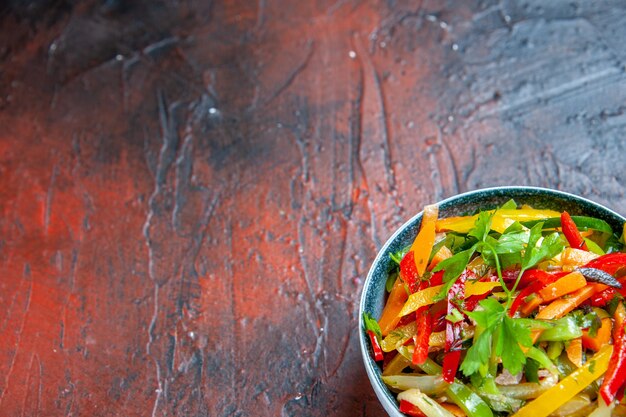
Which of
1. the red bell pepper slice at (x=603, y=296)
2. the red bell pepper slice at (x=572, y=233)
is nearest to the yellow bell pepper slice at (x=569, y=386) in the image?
the red bell pepper slice at (x=603, y=296)

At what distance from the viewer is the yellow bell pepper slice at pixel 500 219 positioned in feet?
4.49

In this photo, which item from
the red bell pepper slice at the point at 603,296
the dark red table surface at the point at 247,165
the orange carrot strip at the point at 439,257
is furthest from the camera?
the dark red table surface at the point at 247,165

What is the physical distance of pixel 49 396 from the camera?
167 centimetres

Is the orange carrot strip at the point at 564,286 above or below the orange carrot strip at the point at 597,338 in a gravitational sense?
above

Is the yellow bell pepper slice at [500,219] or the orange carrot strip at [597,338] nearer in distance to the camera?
the orange carrot strip at [597,338]

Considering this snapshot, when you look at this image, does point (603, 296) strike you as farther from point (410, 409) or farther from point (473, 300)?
point (410, 409)

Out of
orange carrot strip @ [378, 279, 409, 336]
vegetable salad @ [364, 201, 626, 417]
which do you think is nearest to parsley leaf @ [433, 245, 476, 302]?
vegetable salad @ [364, 201, 626, 417]

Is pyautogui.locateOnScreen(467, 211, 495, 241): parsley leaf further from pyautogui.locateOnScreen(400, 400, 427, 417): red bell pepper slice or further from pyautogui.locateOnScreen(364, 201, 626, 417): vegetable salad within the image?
pyautogui.locateOnScreen(400, 400, 427, 417): red bell pepper slice

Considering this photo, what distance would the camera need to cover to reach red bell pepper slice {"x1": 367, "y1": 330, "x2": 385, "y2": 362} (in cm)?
131

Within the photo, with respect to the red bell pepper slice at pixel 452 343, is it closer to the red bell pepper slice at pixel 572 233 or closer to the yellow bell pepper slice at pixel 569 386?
the yellow bell pepper slice at pixel 569 386

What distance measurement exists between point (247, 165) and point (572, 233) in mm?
1013

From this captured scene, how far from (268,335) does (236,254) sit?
0.26m

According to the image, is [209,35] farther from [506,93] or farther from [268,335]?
[268,335]

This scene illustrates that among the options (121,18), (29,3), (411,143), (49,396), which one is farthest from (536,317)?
(29,3)
